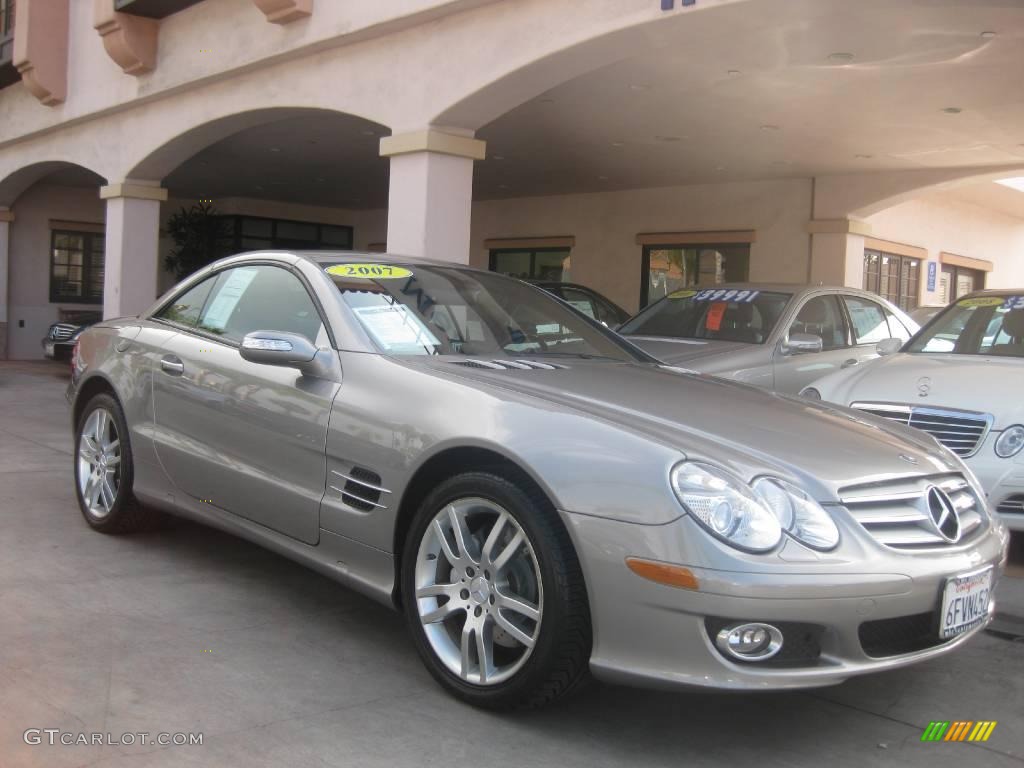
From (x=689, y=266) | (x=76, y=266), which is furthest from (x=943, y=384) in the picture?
(x=76, y=266)

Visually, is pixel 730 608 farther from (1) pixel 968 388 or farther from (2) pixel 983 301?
(2) pixel 983 301

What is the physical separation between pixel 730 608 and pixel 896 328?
664cm

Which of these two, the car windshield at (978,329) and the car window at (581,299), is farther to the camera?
the car window at (581,299)

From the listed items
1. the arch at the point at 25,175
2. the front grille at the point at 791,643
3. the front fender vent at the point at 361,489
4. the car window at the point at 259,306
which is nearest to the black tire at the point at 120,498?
the car window at the point at 259,306

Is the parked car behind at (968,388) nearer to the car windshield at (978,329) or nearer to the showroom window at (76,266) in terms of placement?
the car windshield at (978,329)

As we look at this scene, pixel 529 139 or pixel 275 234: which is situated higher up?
pixel 529 139

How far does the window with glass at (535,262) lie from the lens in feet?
59.9

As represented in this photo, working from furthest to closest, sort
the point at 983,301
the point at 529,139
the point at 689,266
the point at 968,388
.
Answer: the point at 689,266, the point at 529,139, the point at 983,301, the point at 968,388

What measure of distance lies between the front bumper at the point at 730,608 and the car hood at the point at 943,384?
2.74 metres

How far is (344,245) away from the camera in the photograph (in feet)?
76.8

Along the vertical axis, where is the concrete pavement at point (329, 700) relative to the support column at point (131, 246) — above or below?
below

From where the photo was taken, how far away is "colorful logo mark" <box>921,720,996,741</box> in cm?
308

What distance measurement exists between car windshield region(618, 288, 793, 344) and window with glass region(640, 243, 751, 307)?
7547 mm

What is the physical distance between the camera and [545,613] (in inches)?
113
